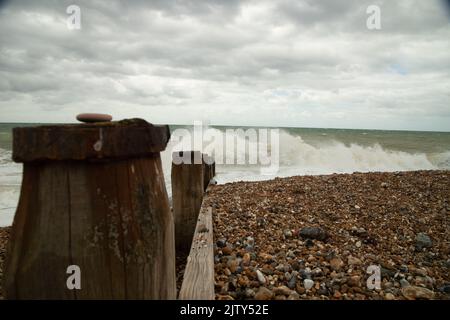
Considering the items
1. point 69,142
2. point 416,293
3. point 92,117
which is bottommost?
point 416,293

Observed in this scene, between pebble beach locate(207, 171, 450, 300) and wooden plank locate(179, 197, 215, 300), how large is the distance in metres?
0.39

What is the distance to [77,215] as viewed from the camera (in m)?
1.08

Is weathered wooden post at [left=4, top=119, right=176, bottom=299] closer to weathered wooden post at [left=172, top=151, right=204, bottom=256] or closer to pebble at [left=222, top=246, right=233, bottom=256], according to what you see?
pebble at [left=222, top=246, right=233, bottom=256]

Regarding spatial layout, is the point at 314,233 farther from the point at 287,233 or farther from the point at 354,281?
the point at 354,281

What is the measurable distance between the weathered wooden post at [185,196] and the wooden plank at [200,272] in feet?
3.72

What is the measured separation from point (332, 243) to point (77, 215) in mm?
3144

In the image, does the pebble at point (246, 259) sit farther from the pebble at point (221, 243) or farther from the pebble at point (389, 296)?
the pebble at point (389, 296)

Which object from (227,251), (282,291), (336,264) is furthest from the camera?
(227,251)

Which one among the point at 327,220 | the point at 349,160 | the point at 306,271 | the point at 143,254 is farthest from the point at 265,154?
the point at 143,254

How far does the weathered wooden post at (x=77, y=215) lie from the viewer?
1.05 meters

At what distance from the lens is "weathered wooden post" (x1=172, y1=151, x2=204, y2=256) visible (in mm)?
3820

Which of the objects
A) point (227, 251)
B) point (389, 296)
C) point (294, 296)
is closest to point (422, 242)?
point (389, 296)

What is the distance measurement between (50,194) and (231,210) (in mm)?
3807
